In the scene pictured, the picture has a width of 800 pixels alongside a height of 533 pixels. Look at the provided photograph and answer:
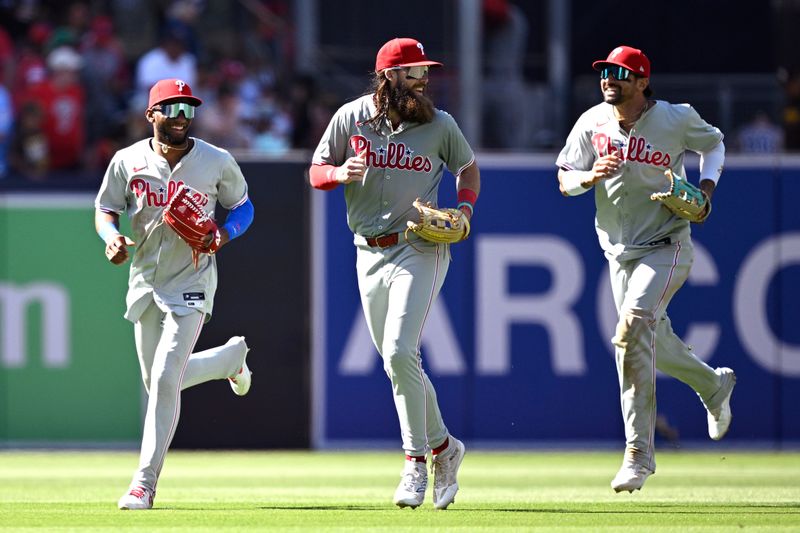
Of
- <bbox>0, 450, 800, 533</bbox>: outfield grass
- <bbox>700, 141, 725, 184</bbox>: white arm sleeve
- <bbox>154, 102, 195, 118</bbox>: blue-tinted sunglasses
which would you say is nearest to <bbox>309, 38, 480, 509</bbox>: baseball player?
<bbox>0, 450, 800, 533</bbox>: outfield grass

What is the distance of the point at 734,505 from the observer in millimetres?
8438

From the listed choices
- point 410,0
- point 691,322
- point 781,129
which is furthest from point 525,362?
point 410,0

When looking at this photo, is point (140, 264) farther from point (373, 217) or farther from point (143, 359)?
point (373, 217)

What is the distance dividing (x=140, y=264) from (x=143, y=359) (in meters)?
0.51

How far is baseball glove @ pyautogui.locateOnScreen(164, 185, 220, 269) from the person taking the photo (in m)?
8.08

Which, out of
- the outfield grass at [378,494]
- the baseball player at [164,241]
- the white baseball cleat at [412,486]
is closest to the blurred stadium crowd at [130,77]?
the outfield grass at [378,494]

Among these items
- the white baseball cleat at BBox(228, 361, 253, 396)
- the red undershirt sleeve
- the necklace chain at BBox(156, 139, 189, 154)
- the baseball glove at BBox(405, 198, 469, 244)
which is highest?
the necklace chain at BBox(156, 139, 189, 154)

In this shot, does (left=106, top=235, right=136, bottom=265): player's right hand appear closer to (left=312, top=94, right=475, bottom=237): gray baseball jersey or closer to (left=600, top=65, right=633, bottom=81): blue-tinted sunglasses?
(left=312, top=94, right=475, bottom=237): gray baseball jersey

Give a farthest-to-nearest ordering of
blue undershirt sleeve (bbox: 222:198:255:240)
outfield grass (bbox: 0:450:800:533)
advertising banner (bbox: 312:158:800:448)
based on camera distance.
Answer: advertising banner (bbox: 312:158:800:448), blue undershirt sleeve (bbox: 222:198:255:240), outfield grass (bbox: 0:450:800:533)

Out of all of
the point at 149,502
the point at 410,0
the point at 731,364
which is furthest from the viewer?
the point at 410,0

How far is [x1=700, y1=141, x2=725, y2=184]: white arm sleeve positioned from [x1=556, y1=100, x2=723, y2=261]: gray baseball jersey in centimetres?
5

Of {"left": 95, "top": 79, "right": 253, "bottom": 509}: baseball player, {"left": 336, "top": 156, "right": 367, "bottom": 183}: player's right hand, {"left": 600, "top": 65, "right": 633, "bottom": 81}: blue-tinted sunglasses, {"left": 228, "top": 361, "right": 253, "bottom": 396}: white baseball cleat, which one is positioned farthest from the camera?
{"left": 228, "top": 361, "right": 253, "bottom": 396}: white baseball cleat

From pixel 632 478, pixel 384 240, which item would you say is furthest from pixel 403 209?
pixel 632 478

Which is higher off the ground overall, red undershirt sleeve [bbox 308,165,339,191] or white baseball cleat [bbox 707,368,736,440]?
red undershirt sleeve [bbox 308,165,339,191]
